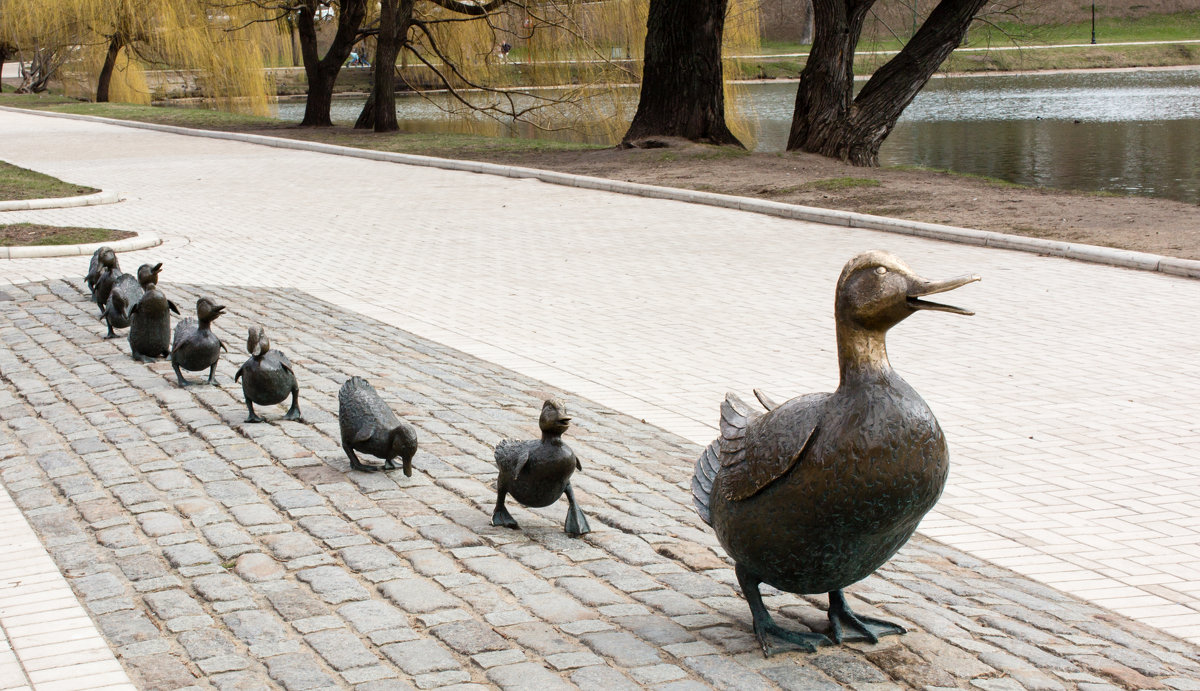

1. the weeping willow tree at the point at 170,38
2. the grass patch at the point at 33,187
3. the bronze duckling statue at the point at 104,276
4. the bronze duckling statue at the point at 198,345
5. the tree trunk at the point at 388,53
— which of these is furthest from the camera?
the weeping willow tree at the point at 170,38

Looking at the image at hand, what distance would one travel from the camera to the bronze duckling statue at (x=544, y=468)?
4902mm

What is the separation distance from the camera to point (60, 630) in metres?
4.17

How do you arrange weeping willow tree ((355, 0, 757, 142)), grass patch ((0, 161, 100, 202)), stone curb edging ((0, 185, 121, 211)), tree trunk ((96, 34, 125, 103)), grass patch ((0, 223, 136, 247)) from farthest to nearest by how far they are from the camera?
tree trunk ((96, 34, 125, 103))
weeping willow tree ((355, 0, 757, 142))
grass patch ((0, 161, 100, 202))
stone curb edging ((0, 185, 121, 211))
grass patch ((0, 223, 136, 247))

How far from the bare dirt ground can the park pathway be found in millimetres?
1116

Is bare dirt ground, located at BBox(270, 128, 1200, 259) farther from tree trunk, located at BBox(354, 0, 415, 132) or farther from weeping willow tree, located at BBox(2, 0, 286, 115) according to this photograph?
weeping willow tree, located at BBox(2, 0, 286, 115)

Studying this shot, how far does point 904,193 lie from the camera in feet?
52.6

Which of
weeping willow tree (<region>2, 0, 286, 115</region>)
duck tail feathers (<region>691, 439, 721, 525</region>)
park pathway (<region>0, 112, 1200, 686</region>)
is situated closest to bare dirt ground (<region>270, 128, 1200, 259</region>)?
park pathway (<region>0, 112, 1200, 686</region>)

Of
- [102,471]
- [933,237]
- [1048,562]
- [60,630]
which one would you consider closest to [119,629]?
[60,630]

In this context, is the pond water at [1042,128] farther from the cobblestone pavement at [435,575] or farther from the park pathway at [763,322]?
the cobblestone pavement at [435,575]

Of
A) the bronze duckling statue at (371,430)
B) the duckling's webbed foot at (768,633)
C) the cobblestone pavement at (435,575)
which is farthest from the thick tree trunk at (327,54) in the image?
the duckling's webbed foot at (768,633)

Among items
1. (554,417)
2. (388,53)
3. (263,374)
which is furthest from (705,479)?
(388,53)

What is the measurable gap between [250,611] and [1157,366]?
6362 millimetres

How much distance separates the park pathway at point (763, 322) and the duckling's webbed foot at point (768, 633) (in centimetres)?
143

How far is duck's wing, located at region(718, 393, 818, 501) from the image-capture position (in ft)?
11.7
